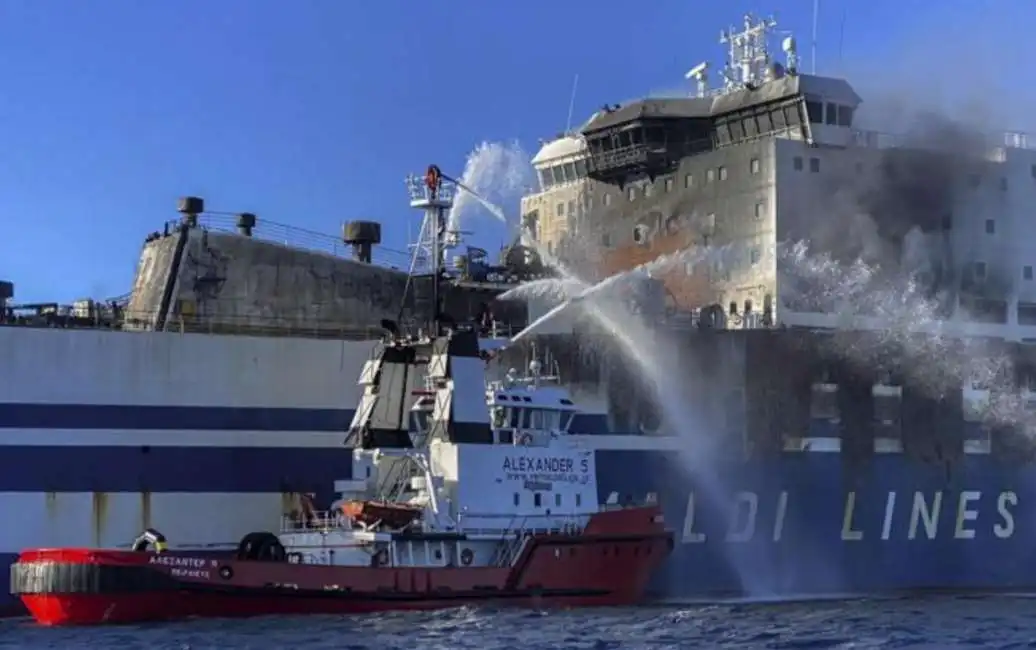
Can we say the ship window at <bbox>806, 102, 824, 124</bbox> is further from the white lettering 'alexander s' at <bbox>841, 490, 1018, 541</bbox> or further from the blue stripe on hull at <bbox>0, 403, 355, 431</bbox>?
the blue stripe on hull at <bbox>0, 403, 355, 431</bbox>

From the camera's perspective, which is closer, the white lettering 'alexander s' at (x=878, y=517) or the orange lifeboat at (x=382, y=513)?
the orange lifeboat at (x=382, y=513)

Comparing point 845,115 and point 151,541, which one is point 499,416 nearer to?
point 151,541

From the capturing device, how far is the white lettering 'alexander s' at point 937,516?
34031 mm

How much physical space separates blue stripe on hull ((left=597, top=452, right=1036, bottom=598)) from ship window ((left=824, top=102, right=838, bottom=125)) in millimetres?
8277

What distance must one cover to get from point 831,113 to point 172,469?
709 inches

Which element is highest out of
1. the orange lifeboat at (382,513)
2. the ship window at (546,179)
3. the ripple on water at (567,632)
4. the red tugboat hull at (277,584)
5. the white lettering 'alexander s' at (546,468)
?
the ship window at (546,179)

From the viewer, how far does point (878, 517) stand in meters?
34.3

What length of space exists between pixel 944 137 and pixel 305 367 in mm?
17035

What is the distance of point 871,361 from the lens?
3494cm

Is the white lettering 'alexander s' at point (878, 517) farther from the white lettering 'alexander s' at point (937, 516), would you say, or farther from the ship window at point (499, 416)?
the ship window at point (499, 416)

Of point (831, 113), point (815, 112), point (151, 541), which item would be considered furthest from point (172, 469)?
point (831, 113)

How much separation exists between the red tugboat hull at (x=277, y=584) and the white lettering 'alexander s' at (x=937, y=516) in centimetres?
818

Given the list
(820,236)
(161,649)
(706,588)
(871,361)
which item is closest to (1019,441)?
(871,361)

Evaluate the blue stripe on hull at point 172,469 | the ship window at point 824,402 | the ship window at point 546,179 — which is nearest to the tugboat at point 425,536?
the blue stripe on hull at point 172,469
